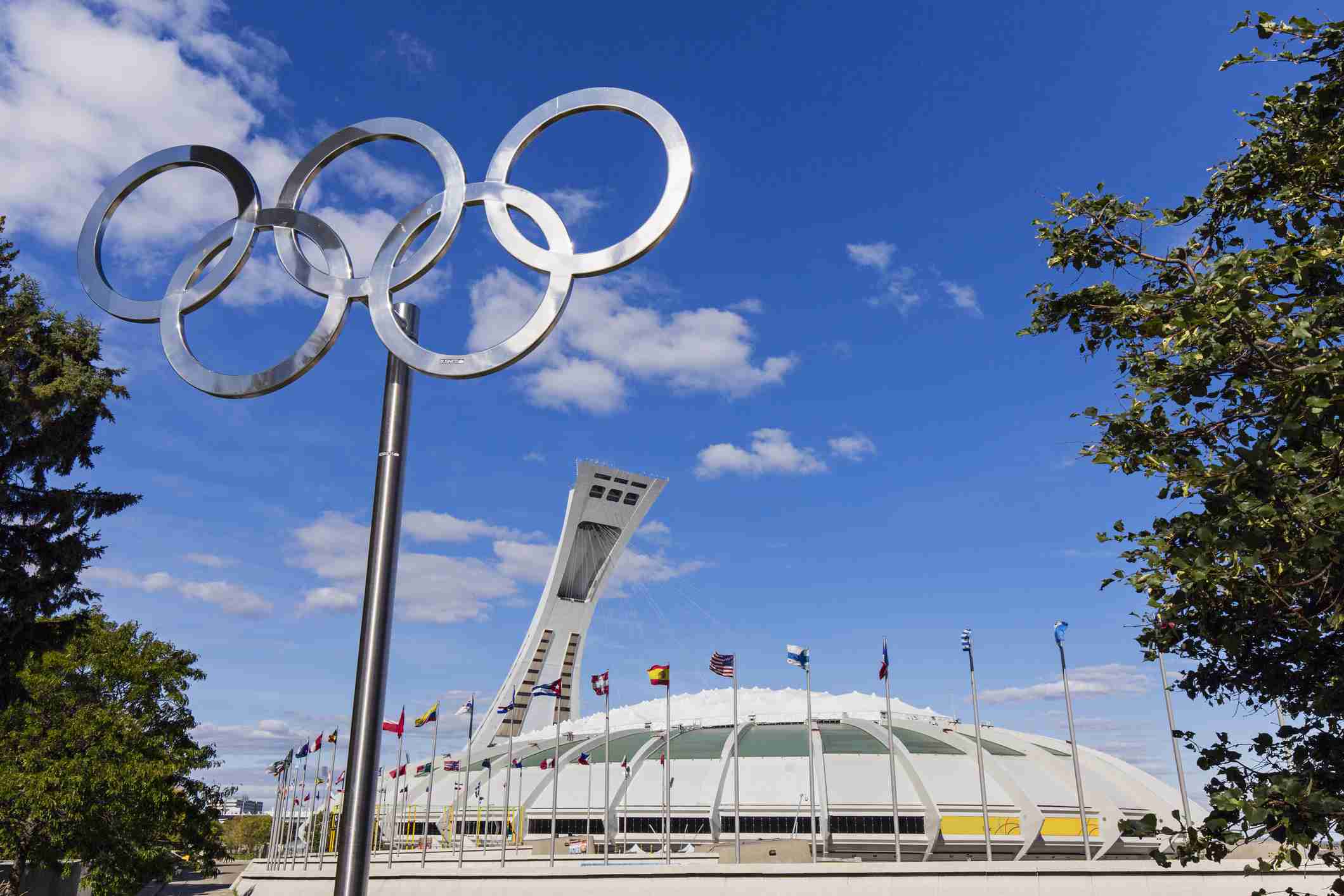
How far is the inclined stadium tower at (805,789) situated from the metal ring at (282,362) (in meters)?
32.5

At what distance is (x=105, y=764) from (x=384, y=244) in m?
32.2

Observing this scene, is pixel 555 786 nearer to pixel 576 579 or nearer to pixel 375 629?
pixel 375 629

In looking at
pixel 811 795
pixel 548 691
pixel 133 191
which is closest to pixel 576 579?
pixel 548 691

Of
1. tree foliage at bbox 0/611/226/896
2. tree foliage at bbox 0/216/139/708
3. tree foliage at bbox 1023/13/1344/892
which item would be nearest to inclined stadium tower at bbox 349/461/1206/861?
tree foliage at bbox 0/611/226/896

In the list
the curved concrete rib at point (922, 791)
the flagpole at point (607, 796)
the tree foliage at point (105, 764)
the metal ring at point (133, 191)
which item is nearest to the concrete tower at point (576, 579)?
the flagpole at point (607, 796)

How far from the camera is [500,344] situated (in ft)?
29.0

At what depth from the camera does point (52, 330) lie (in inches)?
933

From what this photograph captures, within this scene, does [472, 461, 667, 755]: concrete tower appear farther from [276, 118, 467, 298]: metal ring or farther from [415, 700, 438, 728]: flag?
[276, 118, 467, 298]: metal ring

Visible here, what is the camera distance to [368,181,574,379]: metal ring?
8.77 metres

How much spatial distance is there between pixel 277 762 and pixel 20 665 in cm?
3657

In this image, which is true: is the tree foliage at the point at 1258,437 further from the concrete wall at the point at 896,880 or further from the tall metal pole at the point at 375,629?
the concrete wall at the point at 896,880

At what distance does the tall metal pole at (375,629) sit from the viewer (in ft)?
26.8

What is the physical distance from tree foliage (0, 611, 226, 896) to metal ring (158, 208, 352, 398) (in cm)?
2518

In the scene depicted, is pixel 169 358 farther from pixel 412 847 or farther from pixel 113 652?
pixel 412 847
